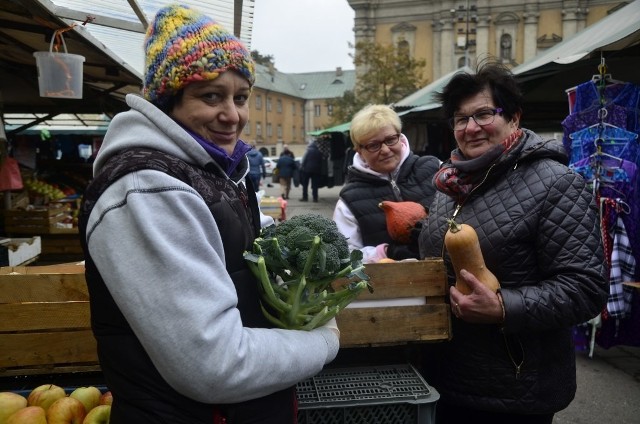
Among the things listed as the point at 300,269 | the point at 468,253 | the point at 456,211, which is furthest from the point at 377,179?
the point at 300,269

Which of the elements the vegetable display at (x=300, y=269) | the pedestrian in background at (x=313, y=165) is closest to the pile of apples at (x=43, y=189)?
the vegetable display at (x=300, y=269)

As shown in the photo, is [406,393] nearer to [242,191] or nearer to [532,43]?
[242,191]

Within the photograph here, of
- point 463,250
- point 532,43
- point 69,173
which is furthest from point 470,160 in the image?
point 532,43

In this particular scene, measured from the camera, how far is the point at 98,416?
1.87 meters

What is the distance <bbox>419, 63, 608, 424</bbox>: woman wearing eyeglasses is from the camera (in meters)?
1.77

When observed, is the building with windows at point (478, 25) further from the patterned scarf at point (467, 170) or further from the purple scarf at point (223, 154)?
the purple scarf at point (223, 154)

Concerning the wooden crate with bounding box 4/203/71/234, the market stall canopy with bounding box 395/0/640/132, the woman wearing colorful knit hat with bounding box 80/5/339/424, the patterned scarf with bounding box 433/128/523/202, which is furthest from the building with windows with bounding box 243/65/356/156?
the woman wearing colorful knit hat with bounding box 80/5/339/424

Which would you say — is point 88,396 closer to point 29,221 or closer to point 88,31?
point 88,31

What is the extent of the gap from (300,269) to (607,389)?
3.89 m

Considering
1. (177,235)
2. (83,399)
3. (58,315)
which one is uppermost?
(177,235)

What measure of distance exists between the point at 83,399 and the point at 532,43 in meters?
53.0

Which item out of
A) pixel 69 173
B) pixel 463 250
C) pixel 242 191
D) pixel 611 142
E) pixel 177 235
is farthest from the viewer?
pixel 69 173

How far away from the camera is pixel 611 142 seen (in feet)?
14.0

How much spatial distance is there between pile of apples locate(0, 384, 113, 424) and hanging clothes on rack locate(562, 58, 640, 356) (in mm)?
4050
